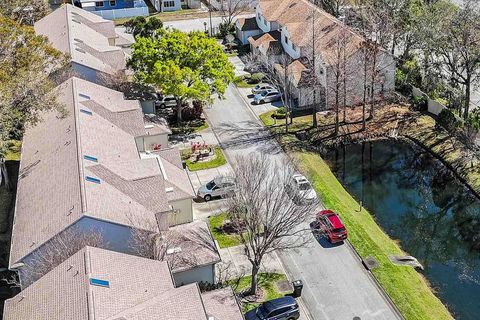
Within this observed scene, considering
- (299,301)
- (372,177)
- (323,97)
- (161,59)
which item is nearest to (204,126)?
(161,59)

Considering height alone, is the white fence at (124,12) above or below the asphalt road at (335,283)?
above

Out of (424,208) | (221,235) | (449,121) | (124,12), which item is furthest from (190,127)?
(124,12)

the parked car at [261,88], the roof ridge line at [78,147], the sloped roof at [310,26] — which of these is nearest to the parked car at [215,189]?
the roof ridge line at [78,147]

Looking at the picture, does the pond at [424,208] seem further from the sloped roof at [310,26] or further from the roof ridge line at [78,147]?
the roof ridge line at [78,147]

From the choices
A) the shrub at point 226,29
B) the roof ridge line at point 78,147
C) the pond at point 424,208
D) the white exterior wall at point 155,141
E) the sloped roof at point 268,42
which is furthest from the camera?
the shrub at point 226,29

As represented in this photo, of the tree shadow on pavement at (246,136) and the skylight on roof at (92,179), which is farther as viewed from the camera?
the tree shadow on pavement at (246,136)

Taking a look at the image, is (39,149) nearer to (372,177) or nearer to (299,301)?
(299,301)
